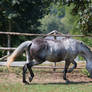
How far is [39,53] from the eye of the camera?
29.3 feet

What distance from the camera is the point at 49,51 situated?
9.14 m

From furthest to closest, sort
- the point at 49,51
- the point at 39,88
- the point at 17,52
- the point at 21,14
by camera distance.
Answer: the point at 21,14, the point at 49,51, the point at 17,52, the point at 39,88

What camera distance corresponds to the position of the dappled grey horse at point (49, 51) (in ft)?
29.2

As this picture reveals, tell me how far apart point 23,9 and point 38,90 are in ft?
38.5

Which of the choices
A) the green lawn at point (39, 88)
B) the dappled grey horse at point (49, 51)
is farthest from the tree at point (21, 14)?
the green lawn at point (39, 88)

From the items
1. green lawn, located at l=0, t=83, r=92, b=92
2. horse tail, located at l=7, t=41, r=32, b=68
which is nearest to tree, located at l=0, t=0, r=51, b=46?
horse tail, located at l=7, t=41, r=32, b=68

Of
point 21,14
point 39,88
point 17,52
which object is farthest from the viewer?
point 21,14

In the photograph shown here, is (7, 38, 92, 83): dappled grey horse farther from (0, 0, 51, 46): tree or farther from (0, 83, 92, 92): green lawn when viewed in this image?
(0, 0, 51, 46): tree

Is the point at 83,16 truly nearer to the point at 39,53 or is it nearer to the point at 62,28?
the point at 39,53

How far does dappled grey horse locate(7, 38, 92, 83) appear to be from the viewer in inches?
350

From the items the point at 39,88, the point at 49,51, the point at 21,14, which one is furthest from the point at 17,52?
the point at 21,14

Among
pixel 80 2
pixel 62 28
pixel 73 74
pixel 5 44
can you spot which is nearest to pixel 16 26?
pixel 5 44

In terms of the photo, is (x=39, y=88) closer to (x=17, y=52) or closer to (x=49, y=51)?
(x=17, y=52)

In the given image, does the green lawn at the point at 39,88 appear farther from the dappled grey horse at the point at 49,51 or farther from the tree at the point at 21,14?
the tree at the point at 21,14
